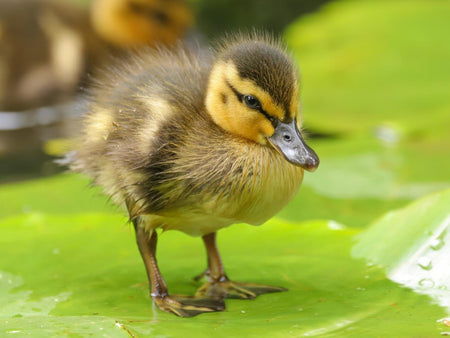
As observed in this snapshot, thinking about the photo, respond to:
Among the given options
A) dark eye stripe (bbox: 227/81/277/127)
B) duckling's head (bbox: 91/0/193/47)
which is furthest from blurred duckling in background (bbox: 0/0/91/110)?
dark eye stripe (bbox: 227/81/277/127)

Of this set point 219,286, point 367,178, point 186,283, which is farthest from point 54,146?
point 219,286

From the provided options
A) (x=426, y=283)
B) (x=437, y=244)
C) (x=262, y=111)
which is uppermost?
(x=262, y=111)

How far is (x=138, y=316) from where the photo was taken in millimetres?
1770

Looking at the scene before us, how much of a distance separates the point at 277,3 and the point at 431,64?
2.02 m

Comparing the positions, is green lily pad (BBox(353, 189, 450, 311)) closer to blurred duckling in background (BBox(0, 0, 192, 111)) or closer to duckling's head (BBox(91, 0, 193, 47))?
blurred duckling in background (BBox(0, 0, 192, 111))

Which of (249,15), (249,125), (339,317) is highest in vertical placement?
(249,15)

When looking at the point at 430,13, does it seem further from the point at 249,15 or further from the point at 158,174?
the point at 158,174

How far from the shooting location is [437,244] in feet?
6.26

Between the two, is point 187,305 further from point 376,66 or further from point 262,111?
point 376,66

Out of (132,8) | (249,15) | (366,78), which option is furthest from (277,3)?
(366,78)

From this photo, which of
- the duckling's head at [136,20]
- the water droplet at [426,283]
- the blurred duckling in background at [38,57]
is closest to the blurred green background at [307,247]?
the water droplet at [426,283]

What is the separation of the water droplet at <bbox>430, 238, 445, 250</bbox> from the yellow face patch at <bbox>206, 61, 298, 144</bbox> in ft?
1.56

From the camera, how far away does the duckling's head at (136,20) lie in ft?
16.1

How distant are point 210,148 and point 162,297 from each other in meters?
0.39
